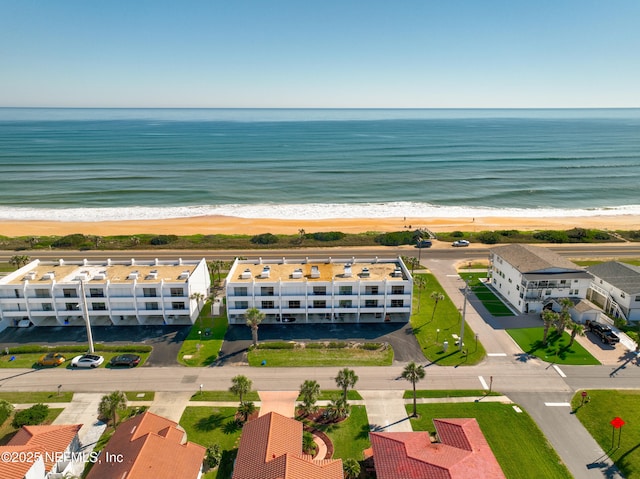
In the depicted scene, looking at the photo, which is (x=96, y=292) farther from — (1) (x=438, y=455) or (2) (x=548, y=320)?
(2) (x=548, y=320)

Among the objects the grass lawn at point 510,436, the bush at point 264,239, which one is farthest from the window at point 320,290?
the bush at point 264,239

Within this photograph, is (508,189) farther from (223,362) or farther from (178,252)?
(223,362)

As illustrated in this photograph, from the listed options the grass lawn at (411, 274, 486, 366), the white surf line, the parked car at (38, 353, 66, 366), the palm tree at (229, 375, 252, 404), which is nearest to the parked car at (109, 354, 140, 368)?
the parked car at (38, 353, 66, 366)

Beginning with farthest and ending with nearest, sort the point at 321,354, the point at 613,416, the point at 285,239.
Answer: the point at 285,239, the point at 321,354, the point at 613,416

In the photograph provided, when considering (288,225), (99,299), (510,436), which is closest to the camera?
(510,436)

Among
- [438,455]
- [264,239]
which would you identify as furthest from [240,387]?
[264,239]

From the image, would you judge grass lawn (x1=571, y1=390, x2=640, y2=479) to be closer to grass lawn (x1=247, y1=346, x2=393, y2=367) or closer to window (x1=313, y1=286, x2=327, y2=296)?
grass lawn (x1=247, y1=346, x2=393, y2=367)
